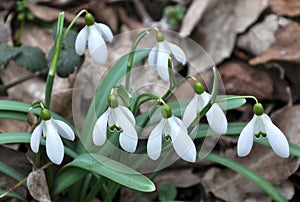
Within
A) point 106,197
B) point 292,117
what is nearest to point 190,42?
point 292,117

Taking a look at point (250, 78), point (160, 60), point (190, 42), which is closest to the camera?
point (160, 60)

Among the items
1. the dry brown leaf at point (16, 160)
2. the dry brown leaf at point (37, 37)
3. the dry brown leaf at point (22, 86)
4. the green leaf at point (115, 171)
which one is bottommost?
the dry brown leaf at point (22, 86)

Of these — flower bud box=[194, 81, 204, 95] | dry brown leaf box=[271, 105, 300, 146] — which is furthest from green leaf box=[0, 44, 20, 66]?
dry brown leaf box=[271, 105, 300, 146]

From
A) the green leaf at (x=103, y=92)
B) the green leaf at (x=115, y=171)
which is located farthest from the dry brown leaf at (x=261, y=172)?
the green leaf at (x=115, y=171)

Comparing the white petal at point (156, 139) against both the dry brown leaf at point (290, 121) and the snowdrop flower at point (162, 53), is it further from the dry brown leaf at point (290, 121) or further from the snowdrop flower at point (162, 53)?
the dry brown leaf at point (290, 121)

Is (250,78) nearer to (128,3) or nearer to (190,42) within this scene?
(190,42)

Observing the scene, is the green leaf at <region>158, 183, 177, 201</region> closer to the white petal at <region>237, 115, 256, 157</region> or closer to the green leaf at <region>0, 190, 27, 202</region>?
the green leaf at <region>0, 190, 27, 202</region>
